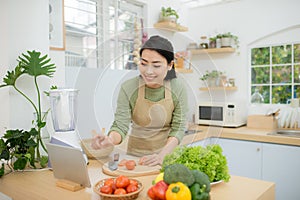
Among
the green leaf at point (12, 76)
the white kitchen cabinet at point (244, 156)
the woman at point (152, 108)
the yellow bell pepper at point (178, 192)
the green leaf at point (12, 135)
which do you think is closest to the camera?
the yellow bell pepper at point (178, 192)

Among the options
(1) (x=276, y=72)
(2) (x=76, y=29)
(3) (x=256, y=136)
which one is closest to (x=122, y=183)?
(2) (x=76, y=29)

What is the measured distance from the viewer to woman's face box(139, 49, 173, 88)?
0.94 metres

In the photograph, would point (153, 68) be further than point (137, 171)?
No

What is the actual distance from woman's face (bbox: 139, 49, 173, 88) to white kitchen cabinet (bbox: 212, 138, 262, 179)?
174cm

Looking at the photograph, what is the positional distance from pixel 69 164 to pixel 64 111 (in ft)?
1.33

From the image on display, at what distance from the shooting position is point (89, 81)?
1137mm

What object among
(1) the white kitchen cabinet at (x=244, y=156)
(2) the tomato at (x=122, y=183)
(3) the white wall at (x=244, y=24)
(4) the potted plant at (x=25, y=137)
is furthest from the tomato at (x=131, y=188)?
(3) the white wall at (x=244, y=24)

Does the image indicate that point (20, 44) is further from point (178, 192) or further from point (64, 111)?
point (178, 192)

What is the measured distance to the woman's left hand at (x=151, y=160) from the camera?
3.80 ft

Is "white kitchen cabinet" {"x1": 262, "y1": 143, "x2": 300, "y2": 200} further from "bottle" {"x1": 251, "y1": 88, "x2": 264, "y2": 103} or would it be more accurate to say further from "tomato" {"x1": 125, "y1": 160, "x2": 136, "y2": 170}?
"tomato" {"x1": 125, "y1": 160, "x2": 136, "y2": 170}

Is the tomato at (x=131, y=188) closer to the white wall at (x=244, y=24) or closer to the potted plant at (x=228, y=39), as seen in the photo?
the white wall at (x=244, y=24)

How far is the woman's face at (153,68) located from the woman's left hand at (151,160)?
0.33 m

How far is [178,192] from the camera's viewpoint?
0.86 m

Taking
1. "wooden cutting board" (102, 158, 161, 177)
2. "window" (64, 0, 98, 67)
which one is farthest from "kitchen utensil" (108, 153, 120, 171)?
"window" (64, 0, 98, 67)
